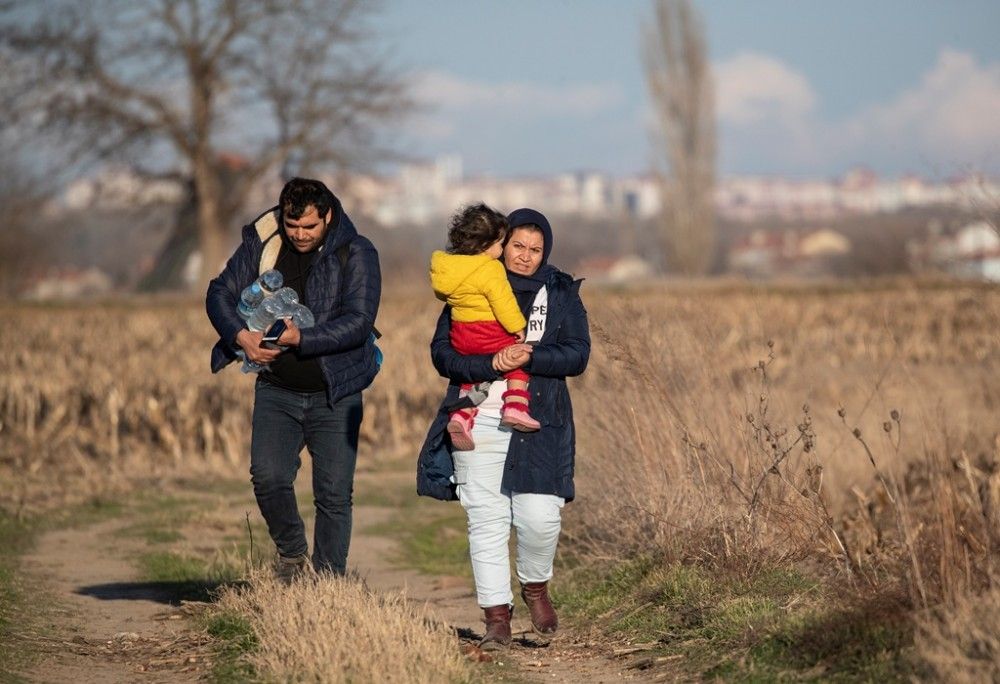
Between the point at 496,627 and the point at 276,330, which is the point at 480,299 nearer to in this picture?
the point at 276,330

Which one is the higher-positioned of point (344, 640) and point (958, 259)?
point (958, 259)

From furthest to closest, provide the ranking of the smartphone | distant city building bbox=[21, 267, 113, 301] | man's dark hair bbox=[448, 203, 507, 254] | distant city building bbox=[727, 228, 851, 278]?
distant city building bbox=[727, 228, 851, 278] → distant city building bbox=[21, 267, 113, 301] → the smartphone → man's dark hair bbox=[448, 203, 507, 254]

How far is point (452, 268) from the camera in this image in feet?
19.8

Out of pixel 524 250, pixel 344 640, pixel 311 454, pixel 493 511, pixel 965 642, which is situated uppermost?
pixel 524 250

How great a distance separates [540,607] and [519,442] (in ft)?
2.82

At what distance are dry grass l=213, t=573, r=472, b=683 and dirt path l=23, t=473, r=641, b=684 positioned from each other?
0.33 meters

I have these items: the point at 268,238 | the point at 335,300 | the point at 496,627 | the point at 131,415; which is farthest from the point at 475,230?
the point at 131,415

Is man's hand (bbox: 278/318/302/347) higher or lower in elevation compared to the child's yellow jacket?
lower

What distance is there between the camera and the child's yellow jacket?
6008 mm

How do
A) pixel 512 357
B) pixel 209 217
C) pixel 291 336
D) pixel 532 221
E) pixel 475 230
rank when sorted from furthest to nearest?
pixel 209 217
pixel 291 336
pixel 532 221
pixel 475 230
pixel 512 357

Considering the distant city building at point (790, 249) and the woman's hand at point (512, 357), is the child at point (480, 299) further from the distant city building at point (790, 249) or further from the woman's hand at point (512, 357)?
the distant city building at point (790, 249)

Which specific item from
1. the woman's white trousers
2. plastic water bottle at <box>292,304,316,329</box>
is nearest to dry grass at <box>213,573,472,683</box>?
the woman's white trousers

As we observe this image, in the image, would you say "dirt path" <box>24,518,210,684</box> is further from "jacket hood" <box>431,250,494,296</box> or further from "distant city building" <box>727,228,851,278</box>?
"distant city building" <box>727,228,851,278</box>

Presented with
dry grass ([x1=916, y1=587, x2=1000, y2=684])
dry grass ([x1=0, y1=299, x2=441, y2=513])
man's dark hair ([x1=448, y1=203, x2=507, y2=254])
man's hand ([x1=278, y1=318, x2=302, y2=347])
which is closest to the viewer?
dry grass ([x1=916, y1=587, x2=1000, y2=684])
